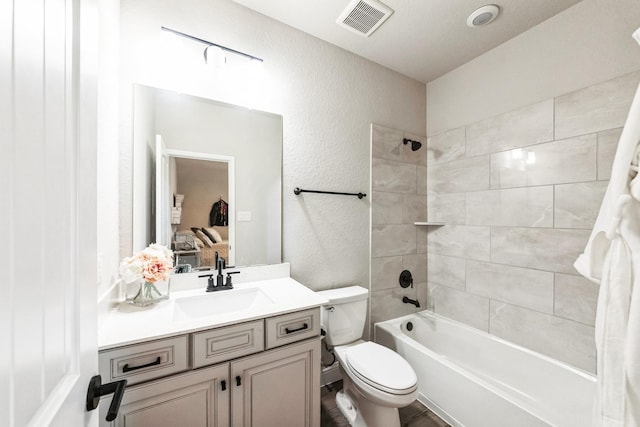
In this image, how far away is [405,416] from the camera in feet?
5.39

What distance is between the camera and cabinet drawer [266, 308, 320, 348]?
1.15 meters

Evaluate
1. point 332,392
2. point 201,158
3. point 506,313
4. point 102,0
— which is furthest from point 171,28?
point 506,313

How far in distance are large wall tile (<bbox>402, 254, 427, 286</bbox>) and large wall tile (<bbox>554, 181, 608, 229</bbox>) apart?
3.31 ft

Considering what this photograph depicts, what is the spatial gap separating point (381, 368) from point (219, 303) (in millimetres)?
977

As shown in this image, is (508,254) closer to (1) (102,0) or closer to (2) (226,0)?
(2) (226,0)

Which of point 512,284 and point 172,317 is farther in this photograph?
point 512,284

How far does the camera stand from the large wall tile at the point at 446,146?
215 centimetres

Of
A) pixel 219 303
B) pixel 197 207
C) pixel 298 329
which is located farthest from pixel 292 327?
pixel 197 207

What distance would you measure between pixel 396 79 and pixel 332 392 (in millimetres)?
2633

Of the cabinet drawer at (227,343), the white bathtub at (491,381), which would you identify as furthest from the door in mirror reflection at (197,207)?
the white bathtub at (491,381)

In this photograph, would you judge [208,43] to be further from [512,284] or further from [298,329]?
[512,284]

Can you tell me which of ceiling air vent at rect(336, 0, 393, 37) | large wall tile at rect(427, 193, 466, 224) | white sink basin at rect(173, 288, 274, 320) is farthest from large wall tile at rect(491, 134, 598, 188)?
white sink basin at rect(173, 288, 274, 320)

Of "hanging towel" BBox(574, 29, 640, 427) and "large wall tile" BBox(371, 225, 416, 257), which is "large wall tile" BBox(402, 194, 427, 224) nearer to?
"large wall tile" BBox(371, 225, 416, 257)

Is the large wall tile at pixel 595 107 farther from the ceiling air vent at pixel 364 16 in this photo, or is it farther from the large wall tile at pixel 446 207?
the ceiling air vent at pixel 364 16
